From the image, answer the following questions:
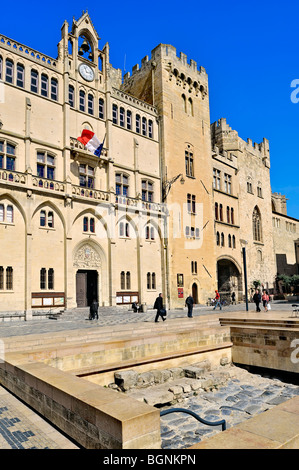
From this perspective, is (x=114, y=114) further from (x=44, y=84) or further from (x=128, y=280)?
(x=128, y=280)

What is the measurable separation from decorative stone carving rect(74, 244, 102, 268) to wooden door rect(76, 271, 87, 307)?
79 cm

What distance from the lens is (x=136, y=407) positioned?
16.7 ft

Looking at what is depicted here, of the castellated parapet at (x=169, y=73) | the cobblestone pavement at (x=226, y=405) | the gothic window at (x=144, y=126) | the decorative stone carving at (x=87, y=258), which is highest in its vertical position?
the castellated parapet at (x=169, y=73)

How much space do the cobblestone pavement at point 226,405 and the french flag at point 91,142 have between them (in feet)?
55.9

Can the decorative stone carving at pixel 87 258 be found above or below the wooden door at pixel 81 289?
above

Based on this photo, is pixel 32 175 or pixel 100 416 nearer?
pixel 100 416

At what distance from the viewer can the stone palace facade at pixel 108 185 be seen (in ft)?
76.2

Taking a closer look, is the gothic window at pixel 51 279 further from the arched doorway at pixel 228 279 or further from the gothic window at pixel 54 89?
the arched doorway at pixel 228 279

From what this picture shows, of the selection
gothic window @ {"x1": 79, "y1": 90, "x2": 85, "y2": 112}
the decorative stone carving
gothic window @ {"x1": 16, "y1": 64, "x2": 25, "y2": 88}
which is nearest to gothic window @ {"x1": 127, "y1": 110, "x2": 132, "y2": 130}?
gothic window @ {"x1": 79, "y1": 90, "x2": 85, "y2": 112}

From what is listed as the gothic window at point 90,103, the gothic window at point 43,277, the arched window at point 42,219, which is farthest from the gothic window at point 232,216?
the gothic window at point 43,277

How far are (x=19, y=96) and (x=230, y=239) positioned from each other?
26.5 m

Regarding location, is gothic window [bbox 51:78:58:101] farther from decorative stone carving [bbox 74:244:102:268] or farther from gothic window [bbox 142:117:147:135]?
decorative stone carving [bbox 74:244:102:268]
